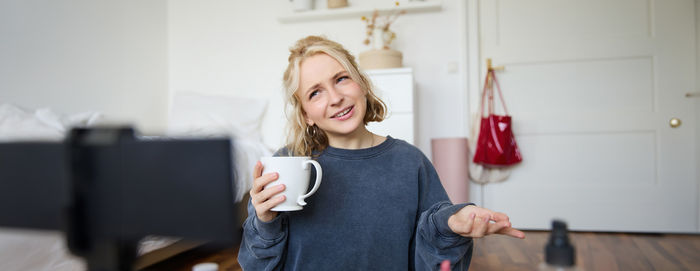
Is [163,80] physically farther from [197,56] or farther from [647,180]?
[647,180]

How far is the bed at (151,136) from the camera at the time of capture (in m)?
0.93

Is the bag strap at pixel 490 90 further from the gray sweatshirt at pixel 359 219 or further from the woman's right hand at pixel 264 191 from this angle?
the woman's right hand at pixel 264 191

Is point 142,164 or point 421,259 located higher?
point 142,164

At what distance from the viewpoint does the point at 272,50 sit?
3.12m

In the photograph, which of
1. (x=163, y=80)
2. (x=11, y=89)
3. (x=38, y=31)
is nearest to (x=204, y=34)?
(x=163, y=80)

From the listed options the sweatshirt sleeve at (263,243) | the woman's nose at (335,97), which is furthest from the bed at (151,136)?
the woman's nose at (335,97)

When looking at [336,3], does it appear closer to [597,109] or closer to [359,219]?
[597,109]

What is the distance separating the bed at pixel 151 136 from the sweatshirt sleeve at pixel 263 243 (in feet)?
0.33

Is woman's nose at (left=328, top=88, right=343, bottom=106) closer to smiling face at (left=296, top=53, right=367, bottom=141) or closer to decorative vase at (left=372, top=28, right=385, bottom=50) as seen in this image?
smiling face at (left=296, top=53, right=367, bottom=141)

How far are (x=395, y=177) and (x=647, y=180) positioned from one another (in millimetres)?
2383

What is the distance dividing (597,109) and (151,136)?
2.87 m

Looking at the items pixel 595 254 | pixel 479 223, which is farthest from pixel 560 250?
pixel 595 254

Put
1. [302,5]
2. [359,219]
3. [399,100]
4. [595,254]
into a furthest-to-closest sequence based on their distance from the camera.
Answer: [302,5]
[399,100]
[595,254]
[359,219]

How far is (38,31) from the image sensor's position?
2213 mm
